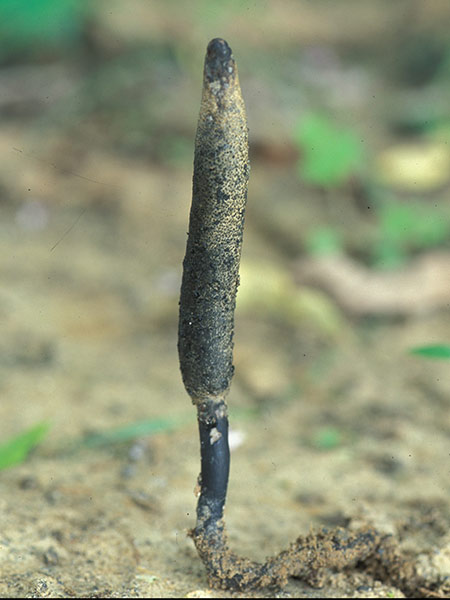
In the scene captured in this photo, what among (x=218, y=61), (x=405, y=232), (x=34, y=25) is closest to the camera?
(x=218, y=61)

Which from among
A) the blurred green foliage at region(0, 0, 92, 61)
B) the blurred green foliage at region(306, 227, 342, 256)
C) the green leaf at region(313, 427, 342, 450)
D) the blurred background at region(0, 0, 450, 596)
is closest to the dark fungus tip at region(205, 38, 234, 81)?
the blurred background at region(0, 0, 450, 596)

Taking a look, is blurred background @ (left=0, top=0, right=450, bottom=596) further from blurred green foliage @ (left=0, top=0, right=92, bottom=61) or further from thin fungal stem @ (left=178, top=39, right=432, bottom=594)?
thin fungal stem @ (left=178, top=39, right=432, bottom=594)

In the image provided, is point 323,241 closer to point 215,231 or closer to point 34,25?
point 215,231

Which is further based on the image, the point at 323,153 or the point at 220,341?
the point at 323,153

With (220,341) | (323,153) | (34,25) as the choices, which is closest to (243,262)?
(323,153)

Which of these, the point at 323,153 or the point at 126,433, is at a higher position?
the point at 323,153

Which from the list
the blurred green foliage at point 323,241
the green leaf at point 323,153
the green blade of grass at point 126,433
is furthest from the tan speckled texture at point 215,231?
the green leaf at point 323,153
